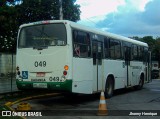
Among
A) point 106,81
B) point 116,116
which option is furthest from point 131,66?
point 116,116

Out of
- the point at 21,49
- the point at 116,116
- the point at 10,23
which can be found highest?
the point at 10,23

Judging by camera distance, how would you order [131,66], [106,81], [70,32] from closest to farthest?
[70,32]
[106,81]
[131,66]

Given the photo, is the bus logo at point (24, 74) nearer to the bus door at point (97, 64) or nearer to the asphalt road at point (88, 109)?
the asphalt road at point (88, 109)

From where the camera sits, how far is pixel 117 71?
18406 millimetres

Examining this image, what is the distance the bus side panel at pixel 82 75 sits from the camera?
13.9m

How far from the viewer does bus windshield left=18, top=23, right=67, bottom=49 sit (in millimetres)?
14039

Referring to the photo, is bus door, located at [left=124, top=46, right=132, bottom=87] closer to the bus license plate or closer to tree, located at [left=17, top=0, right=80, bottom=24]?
the bus license plate

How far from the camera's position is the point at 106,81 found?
17031 mm

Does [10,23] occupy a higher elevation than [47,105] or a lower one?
higher

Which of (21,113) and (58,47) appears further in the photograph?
(58,47)

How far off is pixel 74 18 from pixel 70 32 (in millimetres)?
17527

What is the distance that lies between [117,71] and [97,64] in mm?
2711

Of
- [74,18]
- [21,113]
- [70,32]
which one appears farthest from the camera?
[74,18]

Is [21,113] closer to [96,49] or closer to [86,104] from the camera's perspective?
[86,104]
